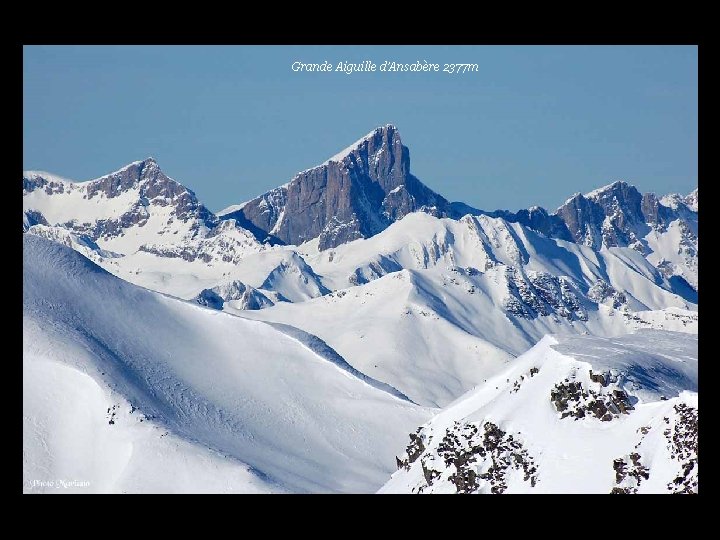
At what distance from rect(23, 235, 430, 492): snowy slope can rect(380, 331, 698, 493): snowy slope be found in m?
24.1

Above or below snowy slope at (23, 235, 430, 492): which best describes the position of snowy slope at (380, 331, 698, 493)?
below

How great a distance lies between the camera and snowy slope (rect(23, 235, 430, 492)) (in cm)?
10781

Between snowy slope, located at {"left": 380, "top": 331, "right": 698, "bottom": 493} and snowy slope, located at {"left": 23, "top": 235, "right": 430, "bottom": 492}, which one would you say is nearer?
snowy slope, located at {"left": 380, "top": 331, "right": 698, "bottom": 493}

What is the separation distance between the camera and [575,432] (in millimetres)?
73000

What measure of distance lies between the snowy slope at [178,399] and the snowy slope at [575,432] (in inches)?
950

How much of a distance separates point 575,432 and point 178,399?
61.7m

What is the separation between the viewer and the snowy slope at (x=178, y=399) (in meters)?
108

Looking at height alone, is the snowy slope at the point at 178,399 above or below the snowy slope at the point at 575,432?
above

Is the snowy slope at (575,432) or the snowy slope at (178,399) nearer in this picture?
the snowy slope at (575,432)

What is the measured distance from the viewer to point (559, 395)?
76500mm

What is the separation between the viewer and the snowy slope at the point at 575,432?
65812 millimetres

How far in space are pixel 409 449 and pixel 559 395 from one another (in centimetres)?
1872
